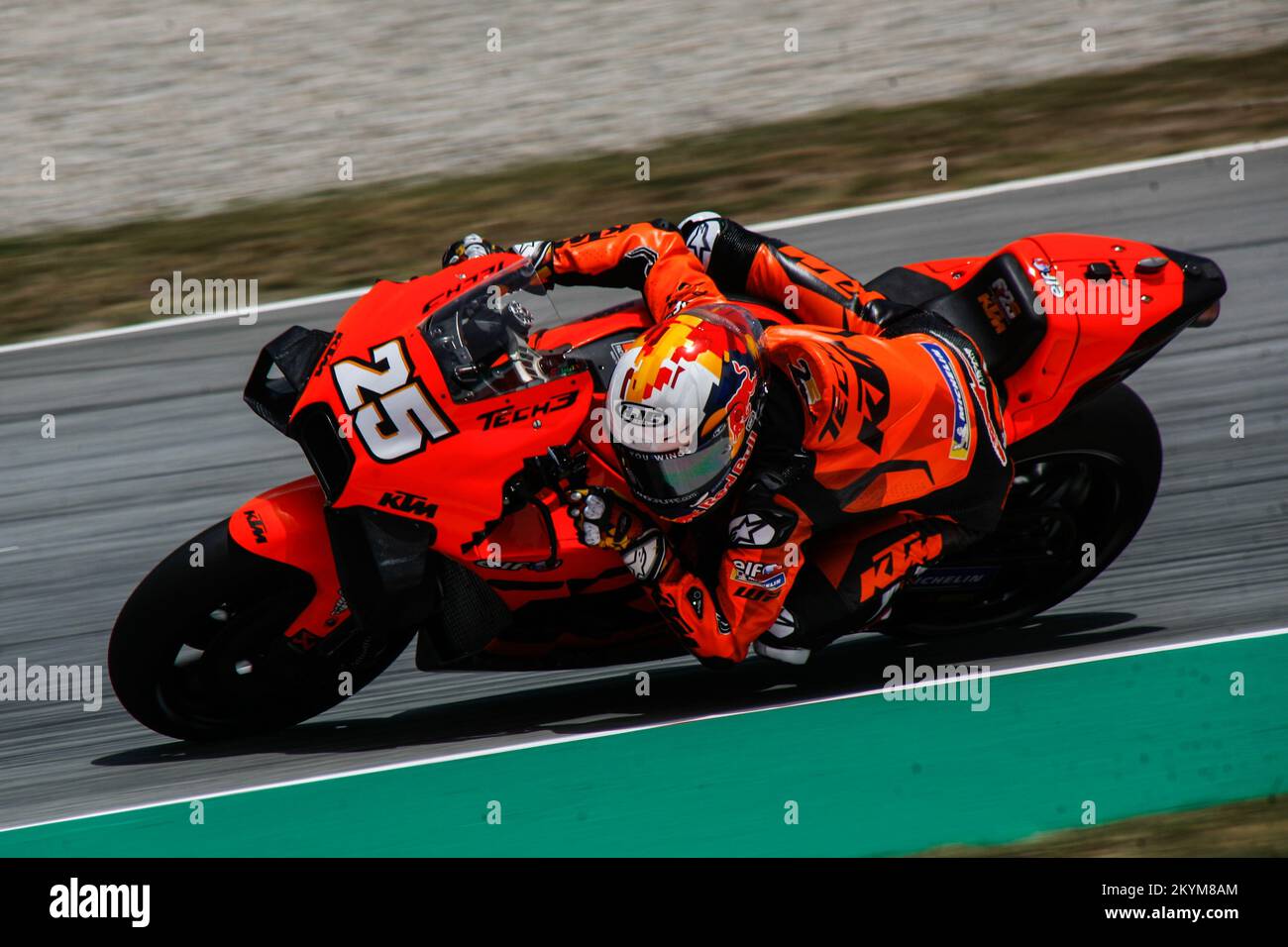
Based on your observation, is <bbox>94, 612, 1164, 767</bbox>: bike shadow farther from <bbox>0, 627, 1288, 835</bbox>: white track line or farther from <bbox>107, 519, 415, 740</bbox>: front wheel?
<bbox>107, 519, 415, 740</bbox>: front wheel

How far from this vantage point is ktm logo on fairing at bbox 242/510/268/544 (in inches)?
171

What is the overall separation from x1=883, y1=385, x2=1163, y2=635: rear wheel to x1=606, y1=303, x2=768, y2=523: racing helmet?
123 cm

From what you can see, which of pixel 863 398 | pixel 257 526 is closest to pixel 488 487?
pixel 257 526

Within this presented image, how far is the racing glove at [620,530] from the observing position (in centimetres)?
420

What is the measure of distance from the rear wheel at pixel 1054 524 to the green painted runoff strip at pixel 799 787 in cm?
40

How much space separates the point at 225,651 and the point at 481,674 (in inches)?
52.3

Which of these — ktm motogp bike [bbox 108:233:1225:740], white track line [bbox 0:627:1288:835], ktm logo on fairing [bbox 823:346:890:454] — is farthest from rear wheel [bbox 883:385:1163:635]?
ktm logo on fairing [bbox 823:346:890:454]

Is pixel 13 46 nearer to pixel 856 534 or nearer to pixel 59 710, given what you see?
pixel 59 710

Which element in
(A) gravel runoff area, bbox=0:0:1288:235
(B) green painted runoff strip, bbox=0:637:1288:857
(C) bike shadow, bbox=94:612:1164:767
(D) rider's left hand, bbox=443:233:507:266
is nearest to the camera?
(B) green painted runoff strip, bbox=0:637:1288:857
